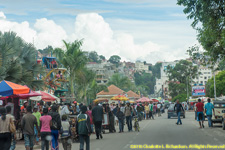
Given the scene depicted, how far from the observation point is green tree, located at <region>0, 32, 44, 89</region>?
22.1 meters

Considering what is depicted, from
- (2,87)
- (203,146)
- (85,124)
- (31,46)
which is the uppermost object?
(31,46)

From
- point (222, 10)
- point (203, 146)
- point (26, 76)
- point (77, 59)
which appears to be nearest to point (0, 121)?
point (203, 146)

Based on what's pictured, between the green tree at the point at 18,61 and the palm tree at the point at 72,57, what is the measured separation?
19.1 m

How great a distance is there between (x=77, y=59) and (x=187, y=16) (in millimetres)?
26086

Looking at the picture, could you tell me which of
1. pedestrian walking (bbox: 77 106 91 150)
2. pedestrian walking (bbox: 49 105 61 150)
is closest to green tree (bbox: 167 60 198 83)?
pedestrian walking (bbox: 77 106 91 150)

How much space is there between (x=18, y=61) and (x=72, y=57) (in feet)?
71.3

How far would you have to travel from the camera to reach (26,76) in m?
23.6

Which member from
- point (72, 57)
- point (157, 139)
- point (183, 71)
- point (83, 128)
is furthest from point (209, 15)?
point (183, 71)

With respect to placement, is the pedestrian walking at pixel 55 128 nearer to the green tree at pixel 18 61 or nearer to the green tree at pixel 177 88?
the green tree at pixel 18 61

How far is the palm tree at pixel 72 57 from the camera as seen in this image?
45781mm

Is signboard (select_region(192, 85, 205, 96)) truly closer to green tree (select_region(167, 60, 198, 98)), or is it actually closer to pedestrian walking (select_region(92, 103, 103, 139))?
green tree (select_region(167, 60, 198, 98))

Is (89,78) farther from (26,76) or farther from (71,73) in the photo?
(26,76)

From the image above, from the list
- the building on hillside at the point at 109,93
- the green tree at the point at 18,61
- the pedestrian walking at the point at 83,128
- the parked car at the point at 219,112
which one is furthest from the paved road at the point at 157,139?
the building on hillside at the point at 109,93

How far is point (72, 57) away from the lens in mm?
45750
